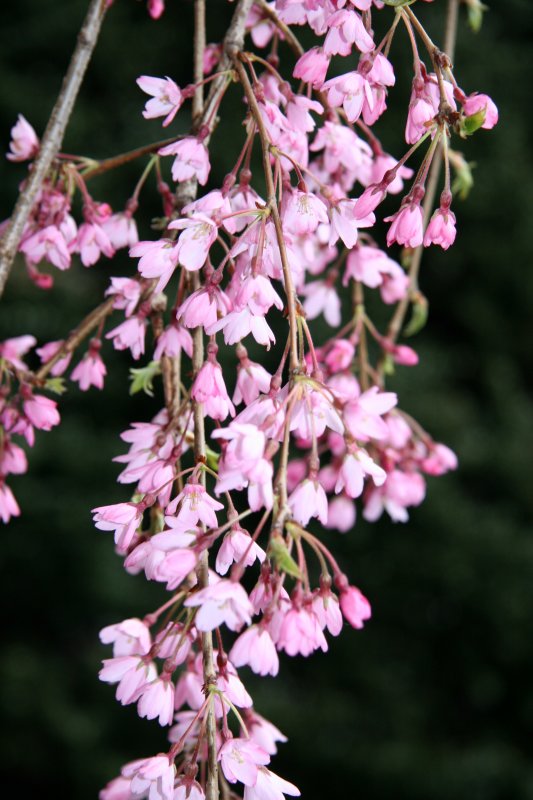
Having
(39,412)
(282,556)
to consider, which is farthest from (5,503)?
(282,556)

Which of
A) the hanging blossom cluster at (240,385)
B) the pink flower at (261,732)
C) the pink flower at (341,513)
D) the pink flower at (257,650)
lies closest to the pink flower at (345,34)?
the hanging blossom cluster at (240,385)

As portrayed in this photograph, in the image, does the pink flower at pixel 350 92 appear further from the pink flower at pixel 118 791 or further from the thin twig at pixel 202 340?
the pink flower at pixel 118 791

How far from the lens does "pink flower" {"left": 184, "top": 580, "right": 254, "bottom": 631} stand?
0.44 metres

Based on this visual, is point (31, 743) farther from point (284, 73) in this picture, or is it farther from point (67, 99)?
point (67, 99)

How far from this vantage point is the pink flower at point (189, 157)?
0.59 metres

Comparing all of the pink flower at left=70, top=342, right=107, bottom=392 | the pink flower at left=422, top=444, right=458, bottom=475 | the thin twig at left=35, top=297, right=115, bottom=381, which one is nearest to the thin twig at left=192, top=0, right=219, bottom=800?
the thin twig at left=35, top=297, right=115, bottom=381

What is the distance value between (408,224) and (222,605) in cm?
24

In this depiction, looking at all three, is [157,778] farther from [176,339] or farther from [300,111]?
[300,111]

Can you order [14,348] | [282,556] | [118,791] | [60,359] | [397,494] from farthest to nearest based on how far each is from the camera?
1. [397,494]
2. [14,348]
3. [60,359]
4. [118,791]
5. [282,556]

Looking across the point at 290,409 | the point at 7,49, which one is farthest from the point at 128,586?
the point at 290,409

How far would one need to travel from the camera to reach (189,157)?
591 millimetres

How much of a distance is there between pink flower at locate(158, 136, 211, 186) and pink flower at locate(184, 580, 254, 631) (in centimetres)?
27

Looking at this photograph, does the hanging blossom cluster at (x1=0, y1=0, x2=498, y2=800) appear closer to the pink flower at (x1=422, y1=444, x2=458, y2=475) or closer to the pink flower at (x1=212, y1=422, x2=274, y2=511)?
the pink flower at (x1=212, y1=422, x2=274, y2=511)

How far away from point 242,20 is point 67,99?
0.14 metres
